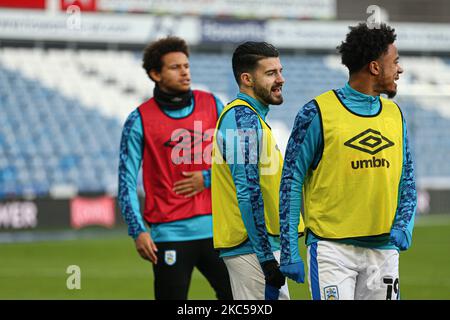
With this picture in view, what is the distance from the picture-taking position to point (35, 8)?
82.4 ft

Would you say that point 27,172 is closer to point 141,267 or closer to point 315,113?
point 141,267

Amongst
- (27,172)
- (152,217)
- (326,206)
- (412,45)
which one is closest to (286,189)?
(326,206)

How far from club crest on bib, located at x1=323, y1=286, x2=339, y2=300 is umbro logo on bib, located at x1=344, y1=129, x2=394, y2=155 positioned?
0.70m

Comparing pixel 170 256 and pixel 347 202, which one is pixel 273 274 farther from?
pixel 170 256

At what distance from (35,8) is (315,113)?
2167cm

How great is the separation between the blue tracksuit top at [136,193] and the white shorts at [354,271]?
1657mm

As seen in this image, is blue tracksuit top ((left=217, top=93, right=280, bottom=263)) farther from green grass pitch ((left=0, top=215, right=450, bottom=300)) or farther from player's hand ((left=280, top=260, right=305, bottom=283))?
green grass pitch ((left=0, top=215, right=450, bottom=300))

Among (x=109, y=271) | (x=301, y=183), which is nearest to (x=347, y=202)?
(x=301, y=183)

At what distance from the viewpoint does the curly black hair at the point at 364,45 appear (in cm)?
471

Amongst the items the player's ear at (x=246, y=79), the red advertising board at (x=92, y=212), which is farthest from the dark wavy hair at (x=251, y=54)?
the red advertising board at (x=92, y=212)

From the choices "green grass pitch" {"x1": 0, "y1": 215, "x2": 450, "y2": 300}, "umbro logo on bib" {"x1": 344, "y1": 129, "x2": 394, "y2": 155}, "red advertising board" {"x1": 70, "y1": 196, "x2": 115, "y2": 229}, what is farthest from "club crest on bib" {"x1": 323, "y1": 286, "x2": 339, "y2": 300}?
"red advertising board" {"x1": 70, "y1": 196, "x2": 115, "y2": 229}

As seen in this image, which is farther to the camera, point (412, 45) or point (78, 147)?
point (412, 45)

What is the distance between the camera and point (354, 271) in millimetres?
4574

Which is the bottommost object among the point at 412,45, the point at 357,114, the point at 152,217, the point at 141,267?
the point at 141,267
